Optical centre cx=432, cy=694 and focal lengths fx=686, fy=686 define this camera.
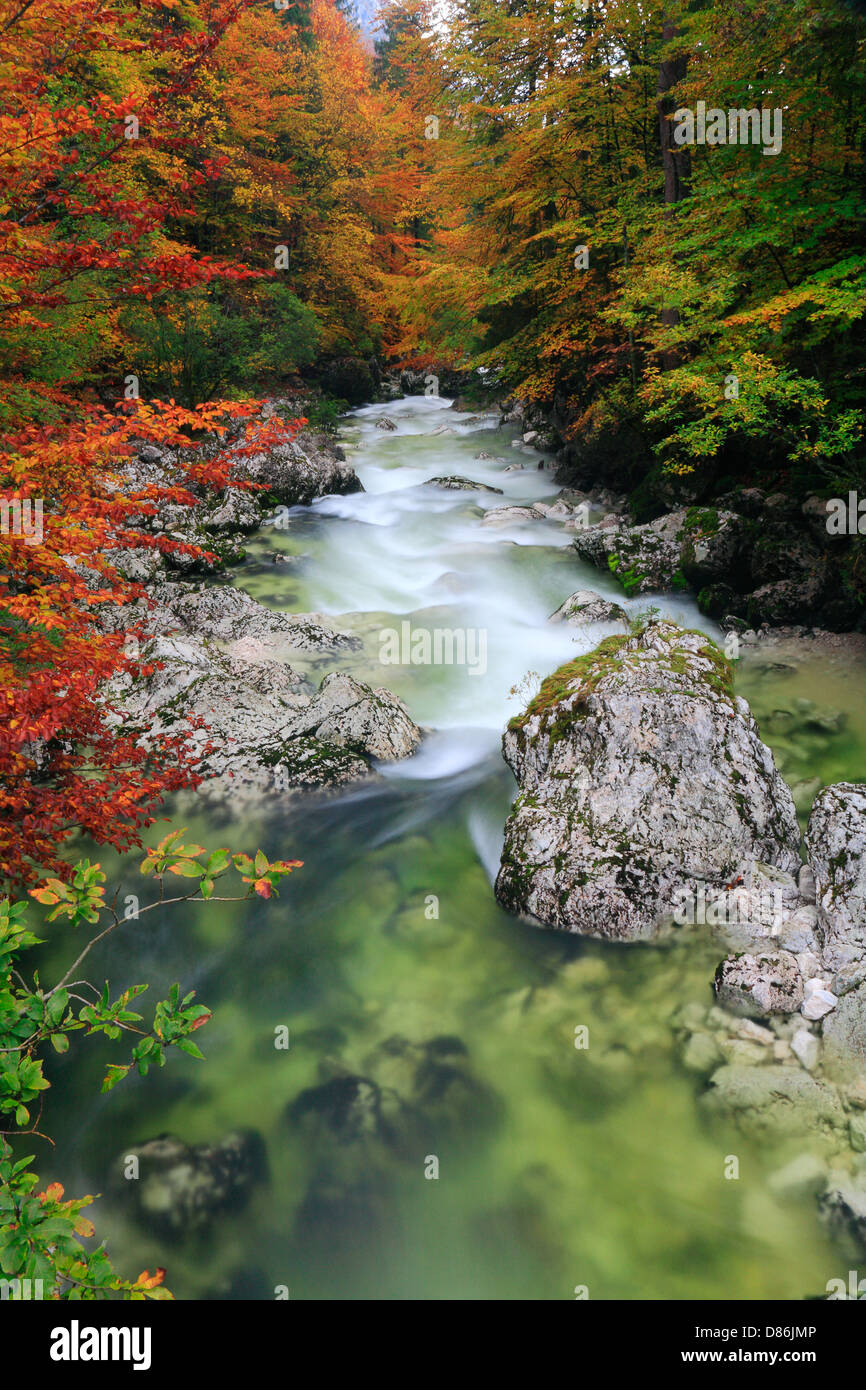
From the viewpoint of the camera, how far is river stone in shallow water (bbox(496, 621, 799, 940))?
525 cm

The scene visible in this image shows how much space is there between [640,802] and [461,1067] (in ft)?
7.81

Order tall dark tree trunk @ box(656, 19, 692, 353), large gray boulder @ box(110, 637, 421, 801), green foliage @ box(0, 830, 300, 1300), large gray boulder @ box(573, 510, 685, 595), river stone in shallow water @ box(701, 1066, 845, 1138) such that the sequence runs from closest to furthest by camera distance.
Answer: green foliage @ box(0, 830, 300, 1300) < river stone in shallow water @ box(701, 1066, 845, 1138) < large gray boulder @ box(110, 637, 421, 801) < large gray boulder @ box(573, 510, 685, 595) < tall dark tree trunk @ box(656, 19, 692, 353)

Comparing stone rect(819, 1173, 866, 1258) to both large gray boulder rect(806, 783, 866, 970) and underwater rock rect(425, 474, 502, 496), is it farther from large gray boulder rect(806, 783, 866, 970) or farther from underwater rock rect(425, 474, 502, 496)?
underwater rock rect(425, 474, 502, 496)

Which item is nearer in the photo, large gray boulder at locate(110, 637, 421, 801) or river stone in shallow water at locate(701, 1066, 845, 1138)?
river stone in shallow water at locate(701, 1066, 845, 1138)

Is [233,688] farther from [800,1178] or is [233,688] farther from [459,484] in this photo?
[459,484]

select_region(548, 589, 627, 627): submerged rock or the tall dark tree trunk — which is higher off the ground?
the tall dark tree trunk

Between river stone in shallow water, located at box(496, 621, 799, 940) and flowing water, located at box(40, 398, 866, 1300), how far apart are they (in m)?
0.36

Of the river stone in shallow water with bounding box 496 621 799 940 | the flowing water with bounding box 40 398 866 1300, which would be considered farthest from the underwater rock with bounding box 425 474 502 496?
the river stone in shallow water with bounding box 496 621 799 940

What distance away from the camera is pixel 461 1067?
4.55 meters

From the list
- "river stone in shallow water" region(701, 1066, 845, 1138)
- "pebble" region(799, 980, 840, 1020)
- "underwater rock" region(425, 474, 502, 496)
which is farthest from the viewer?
"underwater rock" region(425, 474, 502, 496)

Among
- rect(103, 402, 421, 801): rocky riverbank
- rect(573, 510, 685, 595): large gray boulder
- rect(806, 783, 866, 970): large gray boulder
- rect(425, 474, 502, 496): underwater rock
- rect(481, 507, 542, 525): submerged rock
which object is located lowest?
rect(806, 783, 866, 970): large gray boulder

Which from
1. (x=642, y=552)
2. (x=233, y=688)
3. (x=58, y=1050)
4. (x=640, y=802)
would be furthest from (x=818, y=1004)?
(x=642, y=552)
